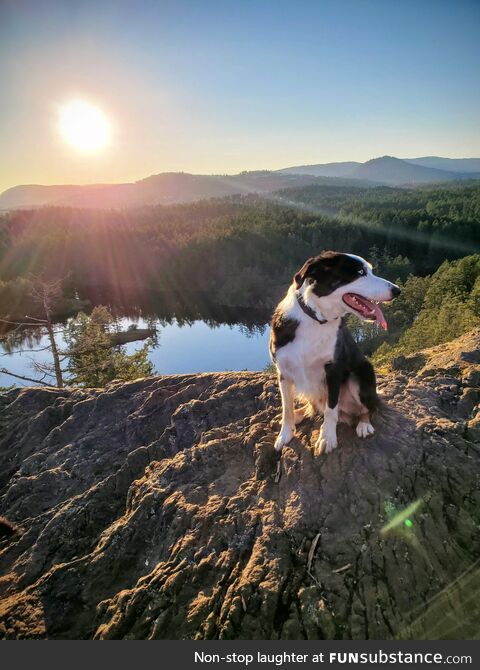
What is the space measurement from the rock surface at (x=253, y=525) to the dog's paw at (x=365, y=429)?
8 cm

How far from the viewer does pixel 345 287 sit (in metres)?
3.63

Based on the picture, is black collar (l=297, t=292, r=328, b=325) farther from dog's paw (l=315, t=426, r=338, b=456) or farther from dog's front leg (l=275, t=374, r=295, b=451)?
dog's paw (l=315, t=426, r=338, b=456)

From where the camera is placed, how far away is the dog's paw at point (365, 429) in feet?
13.2

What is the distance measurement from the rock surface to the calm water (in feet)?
110

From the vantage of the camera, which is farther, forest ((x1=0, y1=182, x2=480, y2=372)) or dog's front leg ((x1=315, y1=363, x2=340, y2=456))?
forest ((x1=0, y1=182, x2=480, y2=372))

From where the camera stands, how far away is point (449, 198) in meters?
136

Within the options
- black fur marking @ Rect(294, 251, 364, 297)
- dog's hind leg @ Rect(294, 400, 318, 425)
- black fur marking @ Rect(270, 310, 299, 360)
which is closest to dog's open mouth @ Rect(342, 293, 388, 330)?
black fur marking @ Rect(294, 251, 364, 297)

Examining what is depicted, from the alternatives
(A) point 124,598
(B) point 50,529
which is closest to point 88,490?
(B) point 50,529

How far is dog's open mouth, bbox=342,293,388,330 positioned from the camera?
3.65m

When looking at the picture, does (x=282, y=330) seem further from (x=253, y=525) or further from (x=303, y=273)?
(x=253, y=525)

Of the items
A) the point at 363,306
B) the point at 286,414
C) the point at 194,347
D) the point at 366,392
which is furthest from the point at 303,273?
the point at 194,347

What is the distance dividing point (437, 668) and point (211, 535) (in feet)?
6.37

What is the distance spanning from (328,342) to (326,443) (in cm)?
105

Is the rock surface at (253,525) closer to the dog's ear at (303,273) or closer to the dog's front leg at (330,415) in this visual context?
the dog's front leg at (330,415)
